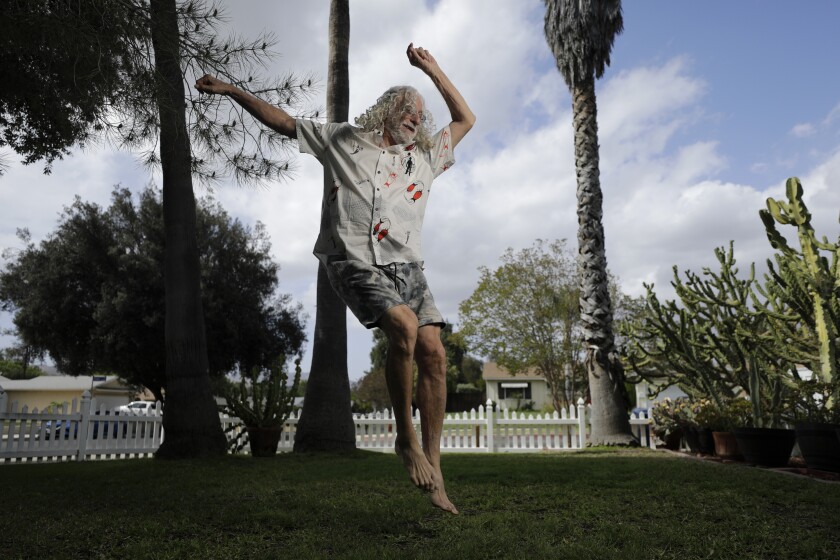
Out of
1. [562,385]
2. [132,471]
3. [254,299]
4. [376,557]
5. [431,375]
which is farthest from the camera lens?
[562,385]

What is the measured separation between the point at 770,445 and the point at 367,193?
24.1 feet

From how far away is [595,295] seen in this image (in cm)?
1327

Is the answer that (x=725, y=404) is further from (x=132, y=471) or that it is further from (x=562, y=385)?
(x=562, y=385)

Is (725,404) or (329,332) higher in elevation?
(329,332)

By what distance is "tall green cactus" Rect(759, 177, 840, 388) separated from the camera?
28.4 ft

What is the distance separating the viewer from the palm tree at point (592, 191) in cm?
1282

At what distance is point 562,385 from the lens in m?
30.2

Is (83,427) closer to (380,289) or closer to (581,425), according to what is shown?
(581,425)

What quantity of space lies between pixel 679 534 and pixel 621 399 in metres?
10.1

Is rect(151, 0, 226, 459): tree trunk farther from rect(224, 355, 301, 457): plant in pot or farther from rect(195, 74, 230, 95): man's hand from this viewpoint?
rect(195, 74, 230, 95): man's hand

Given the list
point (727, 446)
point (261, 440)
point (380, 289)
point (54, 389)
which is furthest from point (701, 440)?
point (54, 389)

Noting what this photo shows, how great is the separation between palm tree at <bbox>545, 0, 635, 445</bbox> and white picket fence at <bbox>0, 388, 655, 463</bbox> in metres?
1.82

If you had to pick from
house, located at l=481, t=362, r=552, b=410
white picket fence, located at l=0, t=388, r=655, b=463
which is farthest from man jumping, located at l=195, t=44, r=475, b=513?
house, located at l=481, t=362, r=552, b=410

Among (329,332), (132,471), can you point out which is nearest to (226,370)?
(329,332)
